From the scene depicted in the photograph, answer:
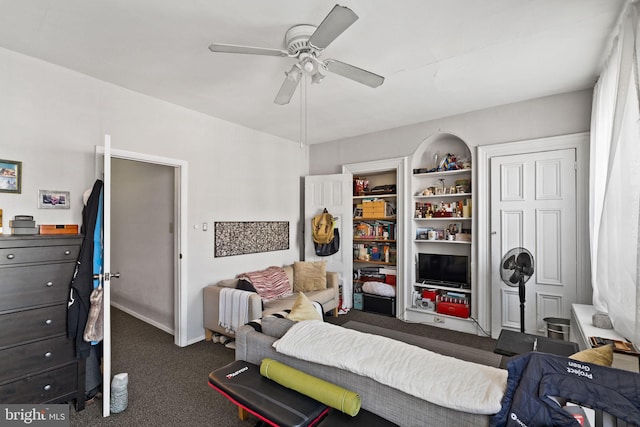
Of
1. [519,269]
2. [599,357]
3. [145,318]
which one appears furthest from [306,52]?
[145,318]

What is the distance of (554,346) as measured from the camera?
2.03 m

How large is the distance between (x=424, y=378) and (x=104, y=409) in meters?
2.29

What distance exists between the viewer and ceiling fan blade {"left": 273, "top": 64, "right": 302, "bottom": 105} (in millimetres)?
2126

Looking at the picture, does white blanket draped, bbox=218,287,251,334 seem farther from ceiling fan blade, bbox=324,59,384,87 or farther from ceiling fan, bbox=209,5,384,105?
ceiling fan blade, bbox=324,59,384,87

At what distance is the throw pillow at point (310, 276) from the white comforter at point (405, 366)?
98.4 inches

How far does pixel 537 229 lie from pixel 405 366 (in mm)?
2860

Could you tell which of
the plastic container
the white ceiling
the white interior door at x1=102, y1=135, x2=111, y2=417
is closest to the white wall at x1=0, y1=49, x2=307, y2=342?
the white ceiling

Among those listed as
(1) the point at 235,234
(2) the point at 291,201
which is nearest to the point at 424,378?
(1) the point at 235,234

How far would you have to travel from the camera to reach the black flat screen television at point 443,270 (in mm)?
3895

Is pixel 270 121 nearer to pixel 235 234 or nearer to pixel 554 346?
pixel 235 234

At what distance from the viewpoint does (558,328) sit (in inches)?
119

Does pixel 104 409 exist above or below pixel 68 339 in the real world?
below

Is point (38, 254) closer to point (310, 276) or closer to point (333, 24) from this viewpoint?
point (333, 24)

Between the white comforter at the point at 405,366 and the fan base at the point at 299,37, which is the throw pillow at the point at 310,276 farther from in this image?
the fan base at the point at 299,37
